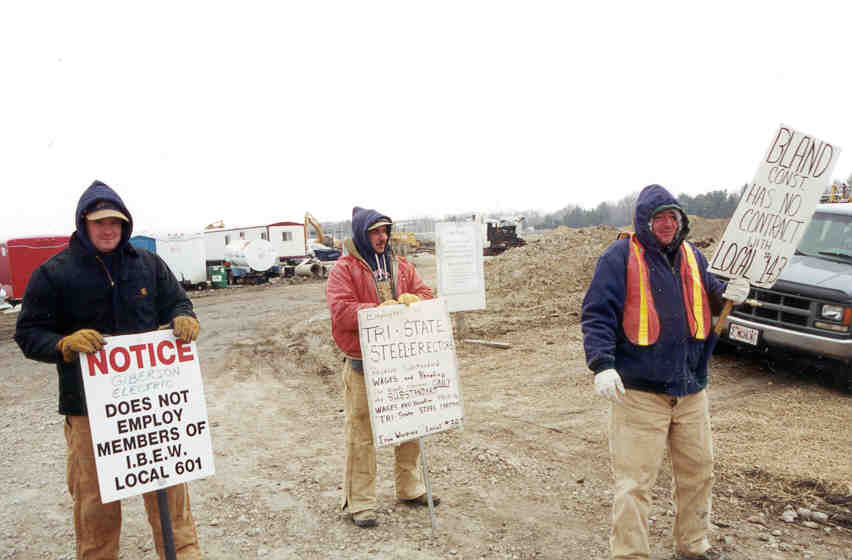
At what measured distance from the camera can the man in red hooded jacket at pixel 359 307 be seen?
13.4ft

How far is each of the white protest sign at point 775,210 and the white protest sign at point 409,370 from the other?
1.85 m

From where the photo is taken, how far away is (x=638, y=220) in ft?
11.1

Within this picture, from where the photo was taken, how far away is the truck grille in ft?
21.8

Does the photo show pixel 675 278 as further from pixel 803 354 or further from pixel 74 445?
pixel 803 354

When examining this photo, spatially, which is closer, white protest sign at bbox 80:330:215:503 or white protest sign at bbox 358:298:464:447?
white protest sign at bbox 80:330:215:503

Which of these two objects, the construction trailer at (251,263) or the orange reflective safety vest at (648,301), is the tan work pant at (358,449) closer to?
the orange reflective safety vest at (648,301)

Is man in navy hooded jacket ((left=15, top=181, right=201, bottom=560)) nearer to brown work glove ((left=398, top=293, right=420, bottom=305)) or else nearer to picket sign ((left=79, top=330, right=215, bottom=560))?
picket sign ((left=79, top=330, right=215, bottom=560))

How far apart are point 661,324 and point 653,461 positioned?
0.75m

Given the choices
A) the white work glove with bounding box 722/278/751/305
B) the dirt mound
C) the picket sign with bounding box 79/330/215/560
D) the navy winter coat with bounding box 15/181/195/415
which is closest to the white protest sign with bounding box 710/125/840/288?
the white work glove with bounding box 722/278/751/305

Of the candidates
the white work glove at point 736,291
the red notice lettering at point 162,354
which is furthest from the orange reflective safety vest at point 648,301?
the red notice lettering at point 162,354

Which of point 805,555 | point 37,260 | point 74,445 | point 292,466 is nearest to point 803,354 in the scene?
A: point 805,555

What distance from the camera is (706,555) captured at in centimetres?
356

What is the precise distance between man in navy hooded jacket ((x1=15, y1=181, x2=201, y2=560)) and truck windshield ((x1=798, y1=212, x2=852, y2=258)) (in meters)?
7.51

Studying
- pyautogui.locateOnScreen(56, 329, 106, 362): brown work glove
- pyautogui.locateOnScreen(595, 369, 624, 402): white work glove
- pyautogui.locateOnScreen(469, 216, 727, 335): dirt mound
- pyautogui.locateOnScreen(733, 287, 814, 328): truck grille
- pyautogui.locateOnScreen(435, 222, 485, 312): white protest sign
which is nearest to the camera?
pyautogui.locateOnScreen(56, 329, 106, 362): brown work glove
